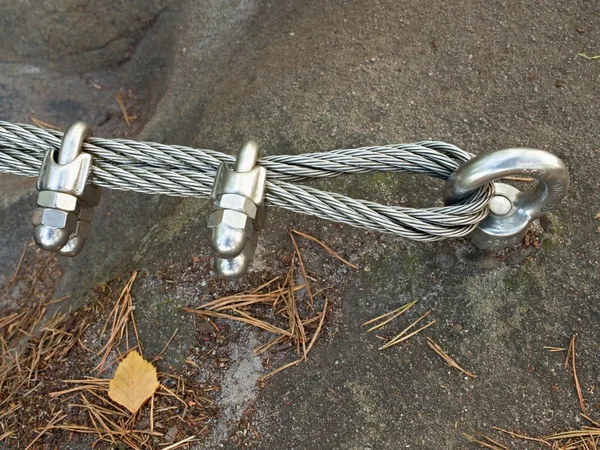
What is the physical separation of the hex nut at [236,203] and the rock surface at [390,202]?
0.38 m

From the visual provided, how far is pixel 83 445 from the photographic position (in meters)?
1.04

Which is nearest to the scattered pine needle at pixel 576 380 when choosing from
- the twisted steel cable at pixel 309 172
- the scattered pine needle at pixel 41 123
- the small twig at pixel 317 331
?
the twisted steel cable at pixel 309 172

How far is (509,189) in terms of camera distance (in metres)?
0.98

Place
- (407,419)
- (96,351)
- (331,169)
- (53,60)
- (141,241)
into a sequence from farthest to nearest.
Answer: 1. (53,60)
2. (141,241)
3. (96,351)
4. (407,419)
5. (331,169)

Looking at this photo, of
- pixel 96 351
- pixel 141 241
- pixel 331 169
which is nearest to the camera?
pixel 331 169

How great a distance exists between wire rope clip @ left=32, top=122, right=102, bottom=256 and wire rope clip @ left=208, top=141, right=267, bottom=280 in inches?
9.0

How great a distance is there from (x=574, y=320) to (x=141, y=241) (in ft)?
3.30

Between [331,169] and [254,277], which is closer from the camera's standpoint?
[331,169]

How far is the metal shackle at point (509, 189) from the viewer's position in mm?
797

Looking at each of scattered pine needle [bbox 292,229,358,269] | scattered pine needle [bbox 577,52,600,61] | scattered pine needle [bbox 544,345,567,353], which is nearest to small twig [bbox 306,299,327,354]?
scattered pine needle [bbox 292,229,358,269]

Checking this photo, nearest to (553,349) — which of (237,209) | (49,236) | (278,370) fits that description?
(278,370)

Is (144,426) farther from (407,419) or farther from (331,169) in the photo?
(331,169)

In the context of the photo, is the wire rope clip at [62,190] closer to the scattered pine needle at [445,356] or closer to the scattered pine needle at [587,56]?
the scattered pine needle at [445,356]

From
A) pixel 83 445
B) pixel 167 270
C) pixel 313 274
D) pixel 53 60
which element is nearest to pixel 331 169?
pixel 313 274
